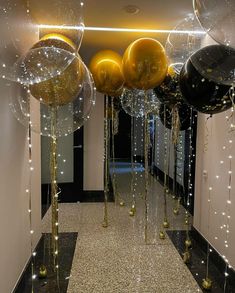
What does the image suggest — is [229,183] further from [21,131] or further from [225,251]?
[21,131]

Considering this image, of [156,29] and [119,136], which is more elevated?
[156,29]

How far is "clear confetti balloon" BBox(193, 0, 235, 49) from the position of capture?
1.28 meters

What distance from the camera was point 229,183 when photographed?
2574mm

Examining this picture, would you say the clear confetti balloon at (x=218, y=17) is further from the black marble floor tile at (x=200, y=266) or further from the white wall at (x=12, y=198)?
the black marble floor tile at (x=200, y=266)

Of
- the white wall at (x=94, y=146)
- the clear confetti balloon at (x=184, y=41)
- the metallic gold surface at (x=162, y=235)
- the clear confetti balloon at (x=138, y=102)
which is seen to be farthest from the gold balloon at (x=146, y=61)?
the white wall at (x=94, y=146)

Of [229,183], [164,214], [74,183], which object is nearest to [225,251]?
[229,183]

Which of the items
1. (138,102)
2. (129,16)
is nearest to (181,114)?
(138,102)

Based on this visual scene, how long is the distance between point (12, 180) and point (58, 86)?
2.50 feet

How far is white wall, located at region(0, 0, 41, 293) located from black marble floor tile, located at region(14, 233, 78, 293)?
15 cm

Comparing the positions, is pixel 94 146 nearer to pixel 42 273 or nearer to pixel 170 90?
pixel 170 90

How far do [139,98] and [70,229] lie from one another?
1.81 m

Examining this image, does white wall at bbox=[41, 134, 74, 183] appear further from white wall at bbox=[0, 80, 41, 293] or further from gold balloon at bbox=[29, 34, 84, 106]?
gold balloon at bbox=[29, 34, 84, 106]

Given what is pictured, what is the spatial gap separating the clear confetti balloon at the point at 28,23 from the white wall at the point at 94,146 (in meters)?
3.35

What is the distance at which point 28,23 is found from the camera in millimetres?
1780
